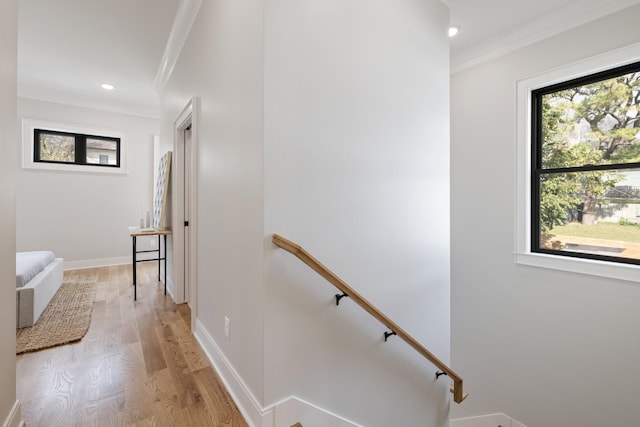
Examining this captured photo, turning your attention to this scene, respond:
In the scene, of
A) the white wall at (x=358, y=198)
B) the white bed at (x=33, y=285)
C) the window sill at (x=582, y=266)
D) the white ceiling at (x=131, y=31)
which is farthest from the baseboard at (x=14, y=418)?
the window sill at (x=582, y=266)

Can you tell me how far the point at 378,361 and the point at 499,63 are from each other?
3.02 m

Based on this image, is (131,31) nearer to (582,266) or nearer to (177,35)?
(177,35)

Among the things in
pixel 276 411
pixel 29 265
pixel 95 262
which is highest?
pixel 29 265

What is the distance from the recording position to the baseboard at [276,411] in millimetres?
1429

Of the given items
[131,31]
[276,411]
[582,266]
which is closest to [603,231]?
[582,266]

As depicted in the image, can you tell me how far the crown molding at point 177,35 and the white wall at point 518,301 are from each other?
2.73m

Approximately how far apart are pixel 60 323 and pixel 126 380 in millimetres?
1447

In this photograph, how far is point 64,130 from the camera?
4.76 meters

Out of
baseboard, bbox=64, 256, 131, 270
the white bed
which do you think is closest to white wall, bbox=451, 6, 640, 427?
the white bed

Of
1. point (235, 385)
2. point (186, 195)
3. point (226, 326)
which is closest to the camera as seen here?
point (235, 385)

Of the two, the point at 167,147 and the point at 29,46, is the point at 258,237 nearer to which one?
the point at 167,147

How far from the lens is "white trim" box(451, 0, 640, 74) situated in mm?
2258

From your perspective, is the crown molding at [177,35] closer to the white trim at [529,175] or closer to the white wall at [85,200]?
the white wall at [85,200]

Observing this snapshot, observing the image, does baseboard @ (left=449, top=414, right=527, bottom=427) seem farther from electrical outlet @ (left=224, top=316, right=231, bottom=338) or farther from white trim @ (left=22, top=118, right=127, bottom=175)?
white trim @ (left=22, top=118, right=127, bottom=175)
